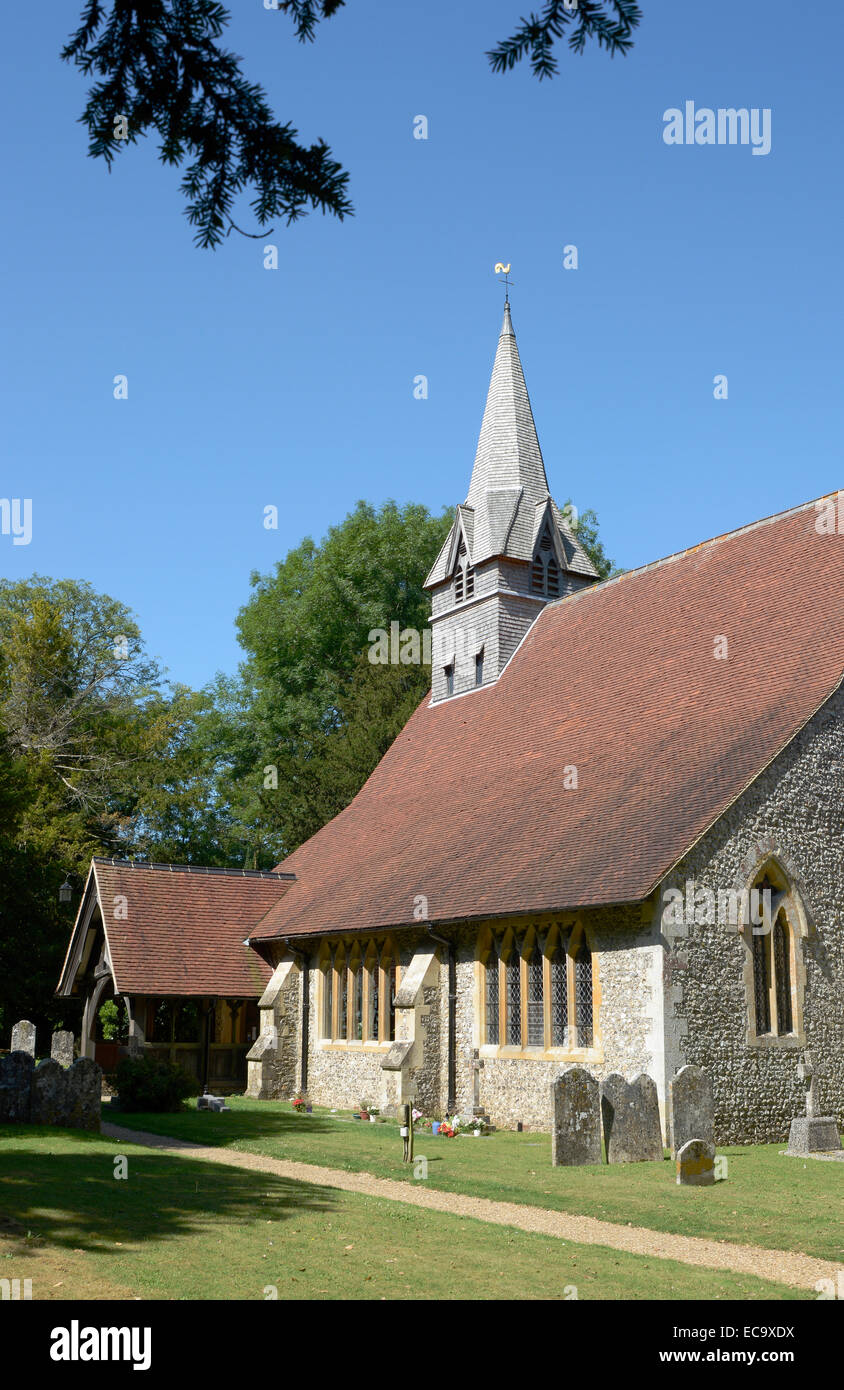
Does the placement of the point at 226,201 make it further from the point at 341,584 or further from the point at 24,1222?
the point at 341,584

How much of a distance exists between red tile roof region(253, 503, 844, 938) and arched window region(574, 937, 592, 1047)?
46.3 inches

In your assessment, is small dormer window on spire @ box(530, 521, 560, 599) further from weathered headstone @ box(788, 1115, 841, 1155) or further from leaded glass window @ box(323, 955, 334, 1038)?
weathered headstone @ box(788, 1115, 841, 1155)

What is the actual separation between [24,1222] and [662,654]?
1660cm

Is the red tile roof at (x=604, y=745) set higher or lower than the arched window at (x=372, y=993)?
higher

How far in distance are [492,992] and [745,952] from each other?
15.7ft

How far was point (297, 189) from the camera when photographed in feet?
19.5

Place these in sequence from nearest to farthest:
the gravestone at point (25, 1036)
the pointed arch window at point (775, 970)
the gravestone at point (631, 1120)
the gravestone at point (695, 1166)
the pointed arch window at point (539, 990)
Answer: the gravestone at point (695, 1166), the gravestone at point (631, 1120), the pointed arch window at point (775, 970), the pointed arch window at point (539, 990), the gravestone at point (25, 1036)

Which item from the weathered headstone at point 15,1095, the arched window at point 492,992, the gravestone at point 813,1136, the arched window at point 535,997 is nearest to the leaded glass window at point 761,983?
the gravestone at point 813,1136

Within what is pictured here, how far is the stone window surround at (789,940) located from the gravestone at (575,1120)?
3239 mm

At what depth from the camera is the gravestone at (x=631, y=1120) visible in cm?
1523

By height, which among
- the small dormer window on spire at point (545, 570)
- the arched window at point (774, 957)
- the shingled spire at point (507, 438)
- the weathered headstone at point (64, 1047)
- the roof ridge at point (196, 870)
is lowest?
the weathered headstone at point (64, 1047)

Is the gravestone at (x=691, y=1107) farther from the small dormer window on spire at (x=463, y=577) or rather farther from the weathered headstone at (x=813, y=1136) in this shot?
the small dormer window on spire at (x=463, y=577)

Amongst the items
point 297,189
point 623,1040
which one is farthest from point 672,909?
point 297,189

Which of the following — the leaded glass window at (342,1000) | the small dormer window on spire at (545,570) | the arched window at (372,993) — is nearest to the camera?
the arched window at (372,993)
